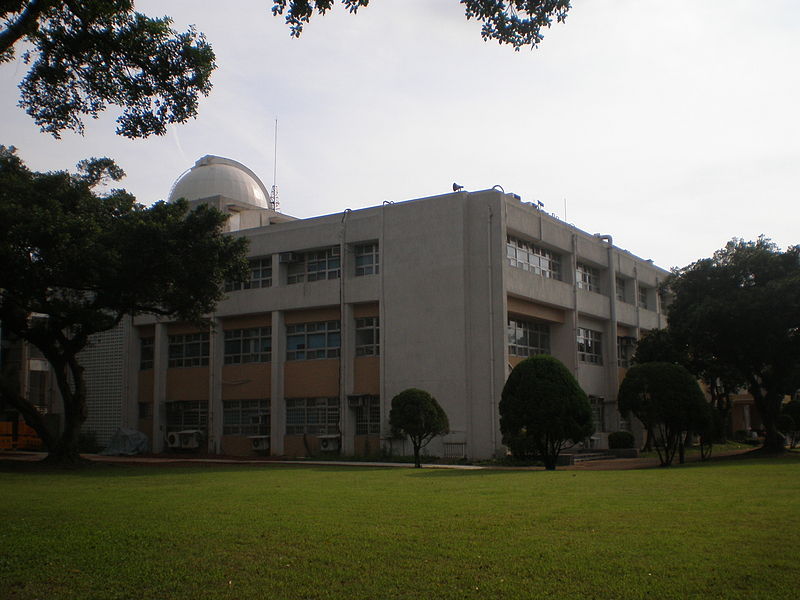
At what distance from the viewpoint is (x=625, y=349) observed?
41156mm

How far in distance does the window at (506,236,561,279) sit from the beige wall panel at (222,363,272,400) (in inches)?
454

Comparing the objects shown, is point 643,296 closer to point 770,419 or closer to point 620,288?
point 620,288

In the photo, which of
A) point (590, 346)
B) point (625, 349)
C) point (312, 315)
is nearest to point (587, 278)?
point (590, 346)

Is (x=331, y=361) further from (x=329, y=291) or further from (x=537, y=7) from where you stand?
(x=537, y=7)

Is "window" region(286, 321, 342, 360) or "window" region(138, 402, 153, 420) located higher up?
"window" region(286, 321, 342, 360)

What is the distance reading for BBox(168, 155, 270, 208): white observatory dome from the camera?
42156 millimetres

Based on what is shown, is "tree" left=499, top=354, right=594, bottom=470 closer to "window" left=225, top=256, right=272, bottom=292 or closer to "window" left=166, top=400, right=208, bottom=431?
"window" left=225, top=256, right=272, bottom=292

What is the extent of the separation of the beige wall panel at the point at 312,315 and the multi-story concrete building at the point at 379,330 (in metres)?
0.09

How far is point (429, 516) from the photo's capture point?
10.5 meters

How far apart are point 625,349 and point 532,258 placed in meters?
10.6

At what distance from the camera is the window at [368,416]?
3197 cm

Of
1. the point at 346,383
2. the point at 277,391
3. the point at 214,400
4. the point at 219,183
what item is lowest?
the point at 214,400

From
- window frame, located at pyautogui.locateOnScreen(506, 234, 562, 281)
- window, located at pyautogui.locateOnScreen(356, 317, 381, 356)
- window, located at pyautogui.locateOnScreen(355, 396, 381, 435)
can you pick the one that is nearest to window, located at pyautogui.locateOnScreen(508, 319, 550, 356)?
window frame, located at pyautogui.locateOnScreen(506, 234, 562, 281)

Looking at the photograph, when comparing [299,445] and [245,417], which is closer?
[299,445]
